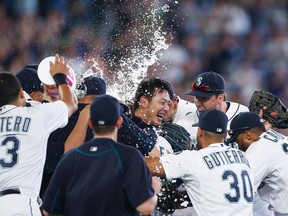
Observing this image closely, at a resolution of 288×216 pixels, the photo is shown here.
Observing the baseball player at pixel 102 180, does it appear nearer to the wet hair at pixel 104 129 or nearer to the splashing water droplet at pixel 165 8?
the wet hair at pixel 104 129

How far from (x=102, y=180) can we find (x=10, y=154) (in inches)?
43.4

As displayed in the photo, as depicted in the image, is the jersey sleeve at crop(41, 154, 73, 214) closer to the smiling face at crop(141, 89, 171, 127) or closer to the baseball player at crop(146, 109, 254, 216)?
the baseball player at crop(146, 109, 254, 216)

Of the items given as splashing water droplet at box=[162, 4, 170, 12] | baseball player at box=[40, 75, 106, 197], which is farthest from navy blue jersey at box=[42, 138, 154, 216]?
splashing water droplet at box=[162, 4, 170, 12]

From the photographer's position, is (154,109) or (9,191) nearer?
(9,191)

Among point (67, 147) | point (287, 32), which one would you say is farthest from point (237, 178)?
point (287, 32)

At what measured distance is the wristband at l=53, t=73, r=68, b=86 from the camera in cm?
566

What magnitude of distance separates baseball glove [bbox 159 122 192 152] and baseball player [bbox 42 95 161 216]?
193cm

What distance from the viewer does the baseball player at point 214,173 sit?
218 inches

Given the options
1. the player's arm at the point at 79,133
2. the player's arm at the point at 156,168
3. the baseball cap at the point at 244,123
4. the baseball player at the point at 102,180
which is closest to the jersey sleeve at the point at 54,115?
the player's arm at the point at 79,133

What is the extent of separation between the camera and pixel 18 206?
523 centimetres

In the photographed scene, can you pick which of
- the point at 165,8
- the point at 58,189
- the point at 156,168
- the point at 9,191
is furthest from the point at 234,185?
the point at 165,8

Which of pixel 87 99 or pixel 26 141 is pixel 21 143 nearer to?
pixel 26 141

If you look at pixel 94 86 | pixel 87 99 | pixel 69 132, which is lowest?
pixel 69 132

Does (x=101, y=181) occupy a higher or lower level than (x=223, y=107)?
higher
